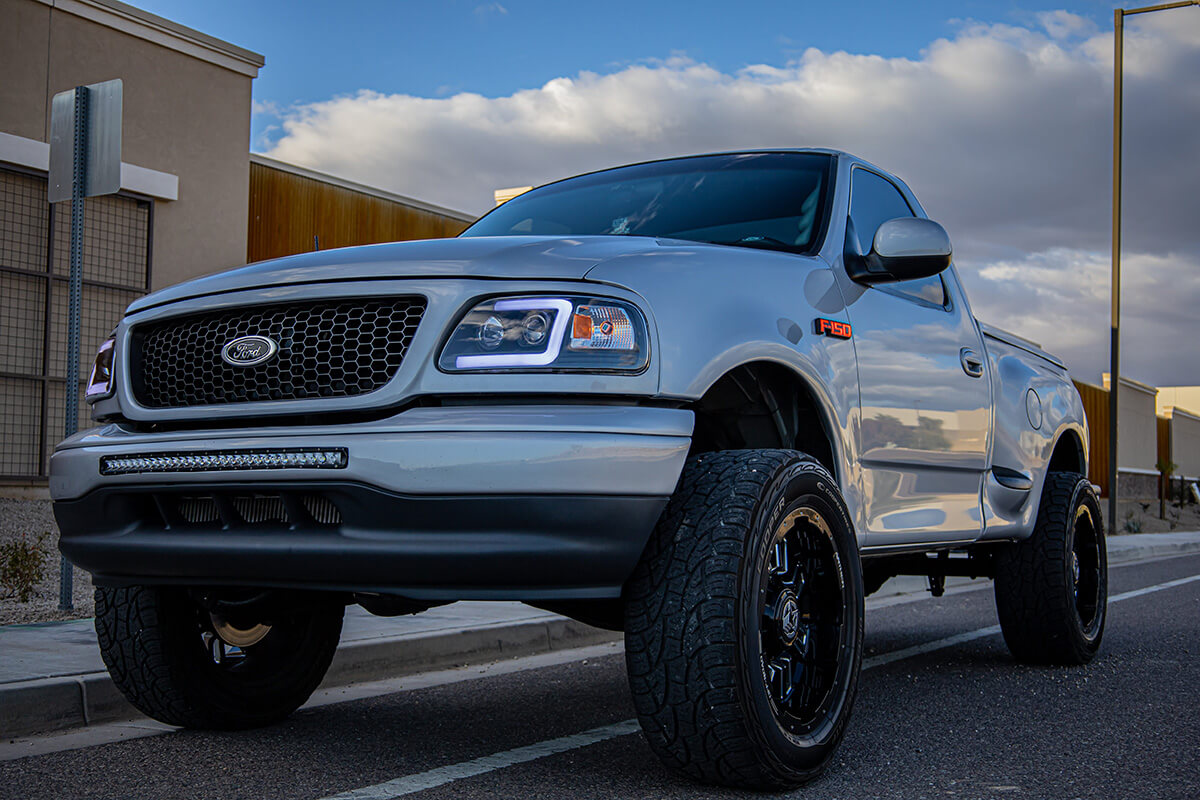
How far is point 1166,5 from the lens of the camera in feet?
66.3

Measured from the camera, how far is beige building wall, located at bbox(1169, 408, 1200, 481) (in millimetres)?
36875

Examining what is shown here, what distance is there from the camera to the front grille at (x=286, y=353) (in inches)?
117

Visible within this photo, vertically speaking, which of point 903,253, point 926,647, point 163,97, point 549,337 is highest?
point 163,97

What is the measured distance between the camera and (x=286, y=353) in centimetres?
308

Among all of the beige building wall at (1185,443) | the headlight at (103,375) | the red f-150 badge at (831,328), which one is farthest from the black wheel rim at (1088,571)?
the beige building wall at (1185,443)

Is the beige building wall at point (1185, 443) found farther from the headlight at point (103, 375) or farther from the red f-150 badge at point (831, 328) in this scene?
the headlight at point (103, 375)

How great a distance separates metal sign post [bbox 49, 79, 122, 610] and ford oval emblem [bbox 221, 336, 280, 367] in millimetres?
3455

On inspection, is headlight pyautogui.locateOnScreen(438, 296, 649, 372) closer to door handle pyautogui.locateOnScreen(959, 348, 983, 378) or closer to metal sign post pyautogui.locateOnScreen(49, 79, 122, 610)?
door handle pyautogui.locateOnScreen(959, 348, 983, 378)

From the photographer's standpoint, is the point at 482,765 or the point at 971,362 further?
the point at 971,362

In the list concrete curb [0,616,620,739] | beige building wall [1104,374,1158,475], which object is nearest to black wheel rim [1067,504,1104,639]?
concrete curb [0,616,620,739]

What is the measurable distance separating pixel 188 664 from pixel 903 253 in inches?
103

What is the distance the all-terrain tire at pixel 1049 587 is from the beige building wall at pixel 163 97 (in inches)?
414

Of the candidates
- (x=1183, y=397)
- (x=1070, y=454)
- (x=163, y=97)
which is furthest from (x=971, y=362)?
(x=1183, y=397)

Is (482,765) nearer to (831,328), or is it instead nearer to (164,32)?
(831,328)
